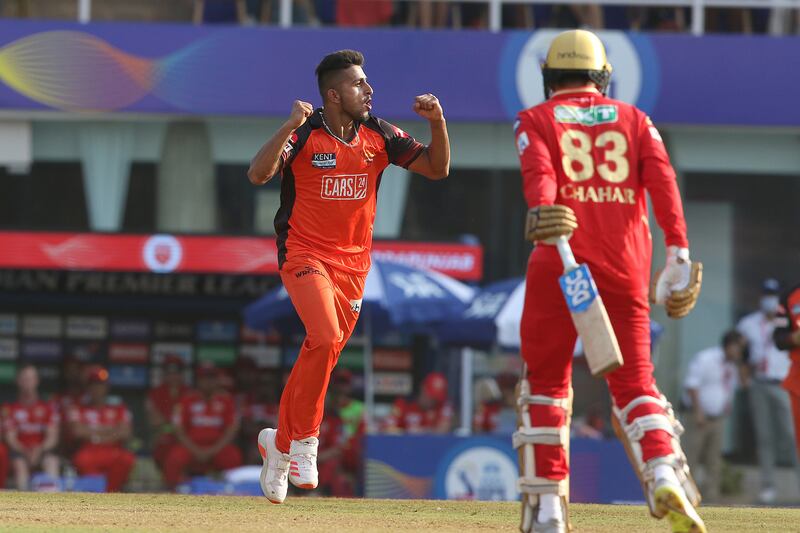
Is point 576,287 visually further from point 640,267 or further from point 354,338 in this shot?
point 354,338

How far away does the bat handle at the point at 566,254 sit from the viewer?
6477 mm

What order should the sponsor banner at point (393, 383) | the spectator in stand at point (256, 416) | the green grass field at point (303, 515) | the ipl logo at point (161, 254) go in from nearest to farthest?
the green grass field at point (303, 515)
the spectator in stand at point (256, 416)
the ipl logo at point (161, 254)
the sponsor banner at point (393, 383)

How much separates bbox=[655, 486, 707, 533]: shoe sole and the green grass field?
1318mm

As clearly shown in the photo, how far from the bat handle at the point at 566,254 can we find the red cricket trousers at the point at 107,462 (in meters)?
10.1

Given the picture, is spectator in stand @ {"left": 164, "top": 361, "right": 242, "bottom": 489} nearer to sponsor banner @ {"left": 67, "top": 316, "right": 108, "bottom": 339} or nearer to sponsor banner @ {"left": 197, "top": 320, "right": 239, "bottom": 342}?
sponsor banner @ {"left": 197, "top": 320, "right": 239, "bottom": 342}

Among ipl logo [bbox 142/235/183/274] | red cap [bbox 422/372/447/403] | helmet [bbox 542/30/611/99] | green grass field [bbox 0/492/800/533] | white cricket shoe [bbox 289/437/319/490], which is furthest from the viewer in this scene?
ipl logo [bbox 142/235/183/274]

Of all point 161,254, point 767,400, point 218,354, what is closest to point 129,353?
point 218,354

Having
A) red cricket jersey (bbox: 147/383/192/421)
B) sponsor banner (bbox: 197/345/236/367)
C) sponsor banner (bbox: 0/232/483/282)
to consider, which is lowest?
red cricket jersey (bbox: 147/383/192/421)

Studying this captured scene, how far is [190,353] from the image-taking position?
61.8ft

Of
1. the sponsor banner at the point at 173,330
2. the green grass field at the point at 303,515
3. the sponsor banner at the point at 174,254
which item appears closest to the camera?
the green grass field at the point at 303,515

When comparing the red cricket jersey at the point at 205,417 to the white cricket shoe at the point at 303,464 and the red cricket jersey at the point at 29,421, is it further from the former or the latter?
the white cricket shoe at the point at 303,464

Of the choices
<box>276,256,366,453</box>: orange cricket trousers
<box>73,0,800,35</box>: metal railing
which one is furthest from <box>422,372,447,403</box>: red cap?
<box>276,256,366,453</box>: orange cricket trousers

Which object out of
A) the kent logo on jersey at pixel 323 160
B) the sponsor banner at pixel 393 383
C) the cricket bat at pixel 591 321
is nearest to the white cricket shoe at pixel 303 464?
the kent logo on jersey at pixel 323 160

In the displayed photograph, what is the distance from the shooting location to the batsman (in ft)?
21.9
